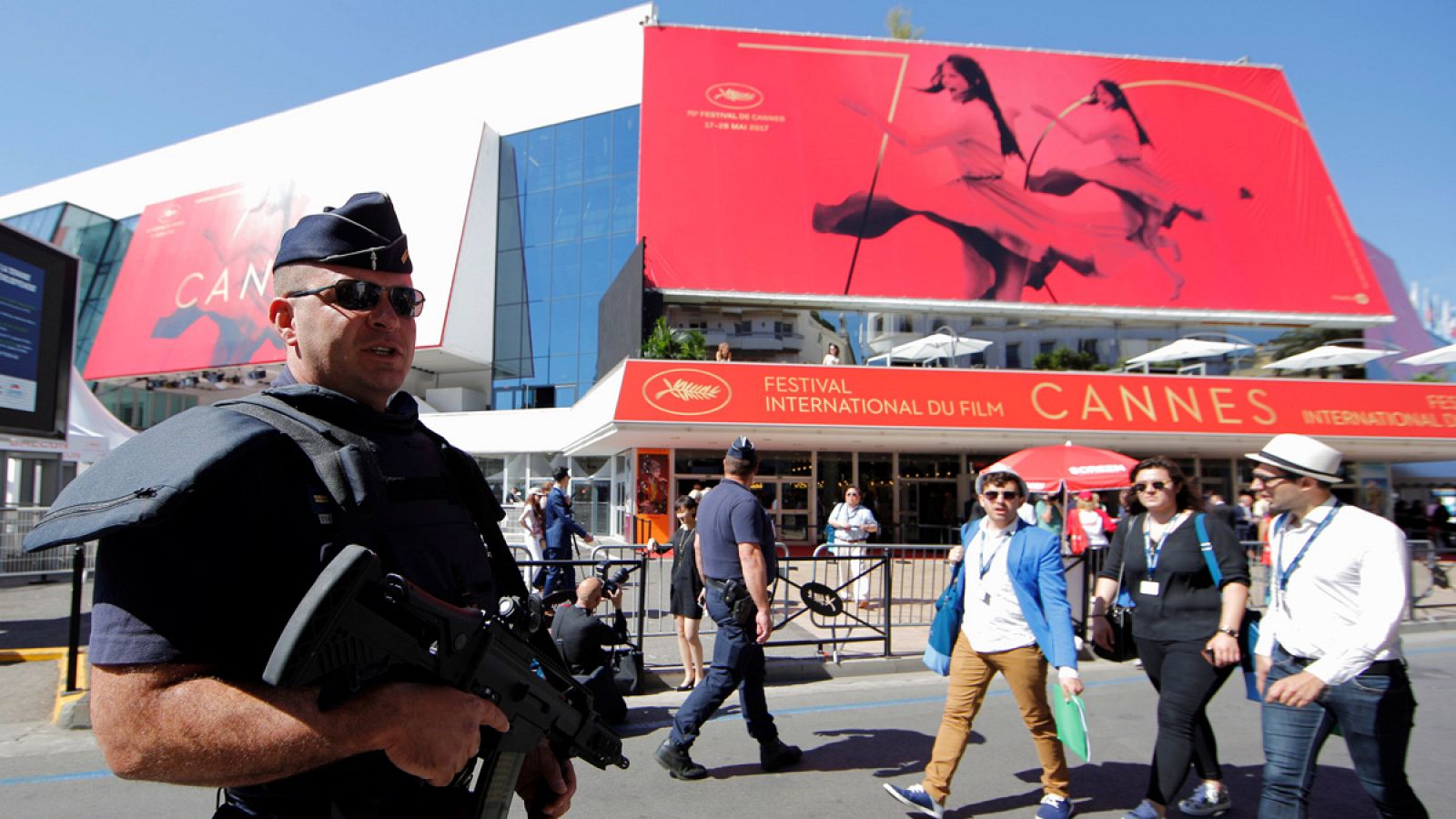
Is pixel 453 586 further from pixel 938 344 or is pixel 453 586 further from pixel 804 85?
pixel 804 85

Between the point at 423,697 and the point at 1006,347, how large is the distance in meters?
24.6

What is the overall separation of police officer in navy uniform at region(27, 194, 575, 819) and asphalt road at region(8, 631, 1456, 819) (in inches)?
135

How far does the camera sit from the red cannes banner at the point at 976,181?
24203 millimetres

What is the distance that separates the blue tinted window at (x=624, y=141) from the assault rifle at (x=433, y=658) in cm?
2954

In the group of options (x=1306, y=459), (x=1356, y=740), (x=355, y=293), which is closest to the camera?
(x=355, y=293)

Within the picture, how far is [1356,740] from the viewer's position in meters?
3.23

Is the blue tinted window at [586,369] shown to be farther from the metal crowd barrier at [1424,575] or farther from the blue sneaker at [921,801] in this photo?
the blue sneaker at [921,801]

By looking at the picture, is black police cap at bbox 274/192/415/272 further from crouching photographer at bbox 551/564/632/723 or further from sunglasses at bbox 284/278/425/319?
crouching photographer at bbox 551/564/632/723

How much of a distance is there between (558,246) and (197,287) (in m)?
16.4

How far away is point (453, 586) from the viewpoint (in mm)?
1621

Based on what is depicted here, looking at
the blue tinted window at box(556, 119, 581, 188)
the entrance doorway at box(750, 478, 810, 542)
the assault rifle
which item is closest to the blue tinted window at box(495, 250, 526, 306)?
the blue tinted window at box(556, 119, 581, 188)

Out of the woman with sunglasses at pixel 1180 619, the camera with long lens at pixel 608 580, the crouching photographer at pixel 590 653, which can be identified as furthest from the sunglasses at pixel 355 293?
the camera with long lens at pixel 608 580

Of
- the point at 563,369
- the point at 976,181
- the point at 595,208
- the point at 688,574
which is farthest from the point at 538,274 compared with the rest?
the point at 688,574

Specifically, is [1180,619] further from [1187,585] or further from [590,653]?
[590,653]
